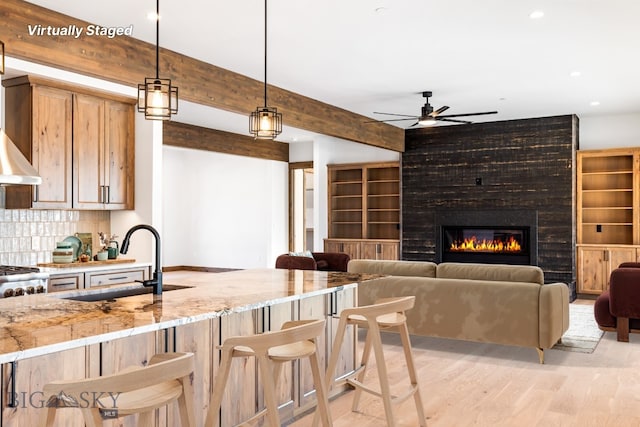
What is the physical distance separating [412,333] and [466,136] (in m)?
5.05

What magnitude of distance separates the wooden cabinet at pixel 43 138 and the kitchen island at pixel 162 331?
226cm

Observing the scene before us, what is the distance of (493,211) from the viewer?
921 cm

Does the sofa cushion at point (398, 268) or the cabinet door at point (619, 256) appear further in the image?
the cabinet door at point (619, 256)

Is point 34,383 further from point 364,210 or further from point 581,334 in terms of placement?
point 364,210

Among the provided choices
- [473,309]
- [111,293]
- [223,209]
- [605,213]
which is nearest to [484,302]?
[473,309]

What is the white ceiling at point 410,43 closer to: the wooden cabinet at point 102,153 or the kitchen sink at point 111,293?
the wooden cabinet at point 102,153

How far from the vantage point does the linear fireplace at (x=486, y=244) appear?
912 cm

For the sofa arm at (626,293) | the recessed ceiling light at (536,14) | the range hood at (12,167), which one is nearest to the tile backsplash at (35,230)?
the range hood at (12,167)

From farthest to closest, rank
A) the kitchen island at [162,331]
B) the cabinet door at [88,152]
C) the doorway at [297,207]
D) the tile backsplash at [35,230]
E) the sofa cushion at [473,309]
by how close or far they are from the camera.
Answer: the doorway at [297,207]
the cabinet door at [88,152]
the tile backsplash at [35,230]
the sofa cushion at [473,309]
the kitchen island at [162,331]

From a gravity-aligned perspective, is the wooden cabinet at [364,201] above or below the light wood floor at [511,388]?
above

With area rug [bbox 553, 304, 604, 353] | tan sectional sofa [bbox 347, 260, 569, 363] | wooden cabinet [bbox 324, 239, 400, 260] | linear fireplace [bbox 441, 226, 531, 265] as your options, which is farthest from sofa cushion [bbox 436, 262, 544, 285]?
wooden cabinet [bbox 324, 239, 400, 260]

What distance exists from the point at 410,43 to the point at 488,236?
5211mm

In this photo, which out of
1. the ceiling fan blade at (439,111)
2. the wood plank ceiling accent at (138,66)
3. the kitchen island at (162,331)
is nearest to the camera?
the kitchen island at (162,331)

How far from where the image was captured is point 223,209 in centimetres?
1242
